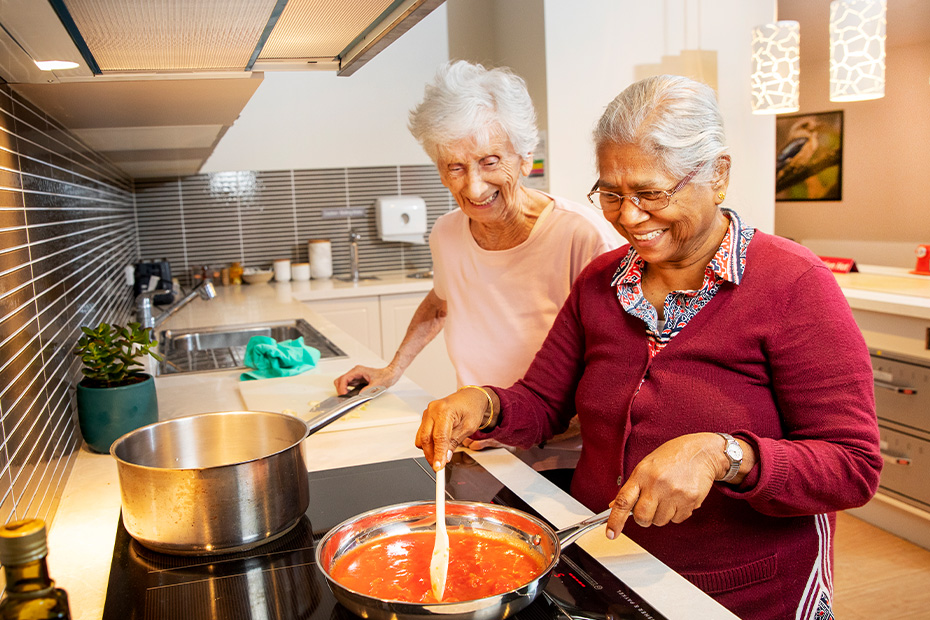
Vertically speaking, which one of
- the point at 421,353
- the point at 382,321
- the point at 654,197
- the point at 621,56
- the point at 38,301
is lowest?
the point at 421,353

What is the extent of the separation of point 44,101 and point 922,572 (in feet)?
10.3

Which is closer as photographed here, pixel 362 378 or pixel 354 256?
pixel 362 378

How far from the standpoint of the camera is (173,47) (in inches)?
45.6

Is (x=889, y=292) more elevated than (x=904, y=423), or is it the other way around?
(x=889, y=292)

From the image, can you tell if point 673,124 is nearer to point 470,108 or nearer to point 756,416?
point 756,416

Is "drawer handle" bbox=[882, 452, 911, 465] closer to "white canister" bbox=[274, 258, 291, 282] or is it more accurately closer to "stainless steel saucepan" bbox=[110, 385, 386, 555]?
"stainless steel saucepan" bbox=[110, 385, 386, 555]

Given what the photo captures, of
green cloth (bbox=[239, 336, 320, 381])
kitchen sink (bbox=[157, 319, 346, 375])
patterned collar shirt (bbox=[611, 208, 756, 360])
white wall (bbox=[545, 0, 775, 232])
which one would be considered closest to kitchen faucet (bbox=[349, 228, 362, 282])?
white wall (bbox=[545, 0, 775, 232])

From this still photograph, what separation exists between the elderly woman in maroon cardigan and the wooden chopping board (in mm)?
392

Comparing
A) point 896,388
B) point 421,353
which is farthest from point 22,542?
point 421,353

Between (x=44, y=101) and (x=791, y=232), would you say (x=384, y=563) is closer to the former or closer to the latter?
(x=44, y=101)

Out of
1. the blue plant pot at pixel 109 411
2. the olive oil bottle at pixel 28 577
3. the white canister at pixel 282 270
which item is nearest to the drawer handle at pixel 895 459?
the blue plant pot at pixel 109 411

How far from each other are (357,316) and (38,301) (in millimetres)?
2814

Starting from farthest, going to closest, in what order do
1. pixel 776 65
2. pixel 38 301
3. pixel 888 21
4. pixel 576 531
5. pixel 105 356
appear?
pixel 888 21
pixel 776 65
pixel 105 356
pixel 38 301
pixel 576 531

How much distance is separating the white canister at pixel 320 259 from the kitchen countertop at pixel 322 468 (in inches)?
83.2
